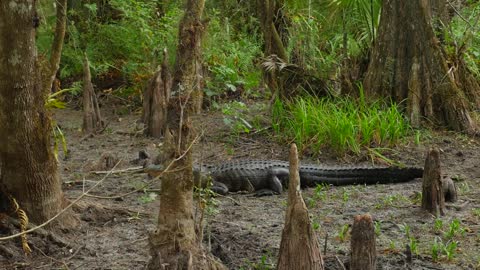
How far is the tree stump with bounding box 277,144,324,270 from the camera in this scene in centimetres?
374

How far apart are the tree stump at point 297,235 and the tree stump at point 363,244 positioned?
0.93 ft

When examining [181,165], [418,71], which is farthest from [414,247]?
[418,71]

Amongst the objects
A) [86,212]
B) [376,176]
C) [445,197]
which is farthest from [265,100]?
[86,212]

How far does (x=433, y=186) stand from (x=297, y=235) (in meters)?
2.17

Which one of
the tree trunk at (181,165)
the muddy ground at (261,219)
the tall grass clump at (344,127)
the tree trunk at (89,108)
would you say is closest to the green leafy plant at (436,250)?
the muddy ground at (261,219)

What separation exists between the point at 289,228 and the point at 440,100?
5.28 metres

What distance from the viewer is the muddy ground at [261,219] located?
15.1 feet

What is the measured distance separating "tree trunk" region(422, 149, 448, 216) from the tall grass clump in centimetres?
205

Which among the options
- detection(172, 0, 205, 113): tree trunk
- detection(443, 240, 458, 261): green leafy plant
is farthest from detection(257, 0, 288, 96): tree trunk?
detection(172, 0, 205, 113): tree trunk

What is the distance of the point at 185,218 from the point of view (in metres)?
3.99

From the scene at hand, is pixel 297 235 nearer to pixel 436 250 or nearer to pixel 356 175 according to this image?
pixel 436 250

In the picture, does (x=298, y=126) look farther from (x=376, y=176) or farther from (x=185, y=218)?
(x=185, y=218)

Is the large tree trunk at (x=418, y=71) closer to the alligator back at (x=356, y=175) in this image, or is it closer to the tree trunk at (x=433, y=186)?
the alligator back at (x=356, y=175)

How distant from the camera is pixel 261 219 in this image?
18.7ft
